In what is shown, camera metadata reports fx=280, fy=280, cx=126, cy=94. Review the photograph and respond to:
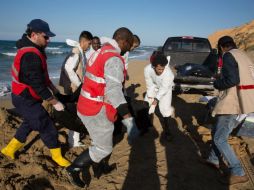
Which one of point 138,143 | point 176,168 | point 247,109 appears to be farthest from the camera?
point 138,143

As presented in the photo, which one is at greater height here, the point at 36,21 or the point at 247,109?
the point at 36,21

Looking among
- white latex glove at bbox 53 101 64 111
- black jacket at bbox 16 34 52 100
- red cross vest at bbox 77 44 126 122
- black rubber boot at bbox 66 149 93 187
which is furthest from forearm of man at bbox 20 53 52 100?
black rubber boot at bbox 66 149 93 187

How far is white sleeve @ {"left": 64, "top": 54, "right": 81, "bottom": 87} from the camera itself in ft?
15.7

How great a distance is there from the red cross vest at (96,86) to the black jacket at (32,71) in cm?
63

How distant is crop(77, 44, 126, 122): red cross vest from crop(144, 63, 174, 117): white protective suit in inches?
88.1

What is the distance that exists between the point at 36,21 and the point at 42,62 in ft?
1.83

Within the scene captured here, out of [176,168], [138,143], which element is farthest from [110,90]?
[138,143]

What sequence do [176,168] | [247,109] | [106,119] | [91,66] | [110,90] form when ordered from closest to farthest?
1. [110,90]
2. [91,66]
3. [106,119]
4. [247,109]
5. [176,168]

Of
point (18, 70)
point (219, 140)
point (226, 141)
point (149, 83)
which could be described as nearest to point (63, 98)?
point (18, 70)

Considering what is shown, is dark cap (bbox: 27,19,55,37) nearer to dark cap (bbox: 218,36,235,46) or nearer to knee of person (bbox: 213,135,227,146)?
dark cap (bbox: 218,36,235,46)

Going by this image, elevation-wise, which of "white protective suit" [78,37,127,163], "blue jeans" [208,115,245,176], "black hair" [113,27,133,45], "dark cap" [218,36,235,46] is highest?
"black hair" [113,27,133,45]

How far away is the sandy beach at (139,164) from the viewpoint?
3902 mm

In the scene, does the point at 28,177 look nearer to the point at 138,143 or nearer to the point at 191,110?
the point at 138,143

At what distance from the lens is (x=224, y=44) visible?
12.8 feet
